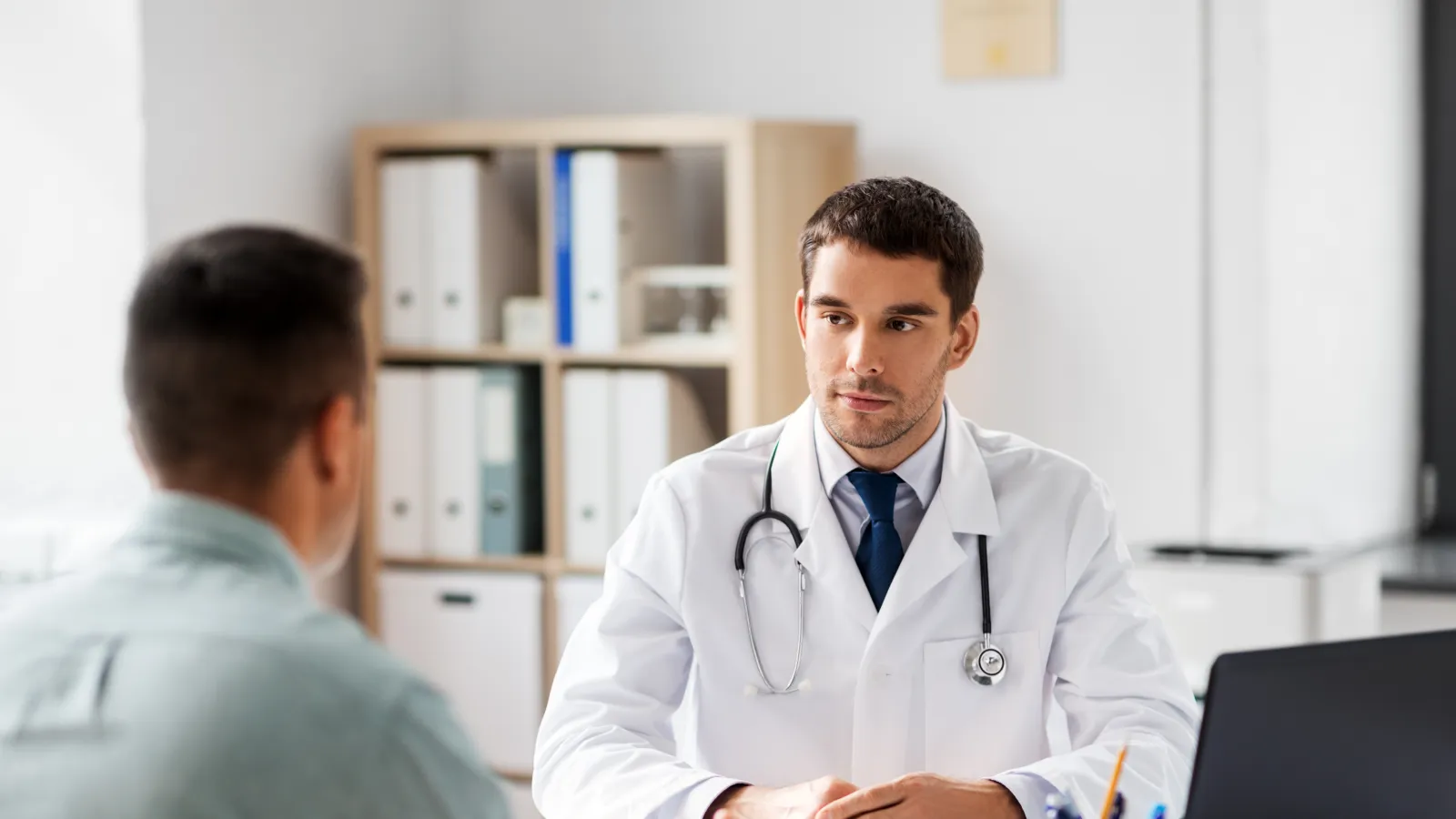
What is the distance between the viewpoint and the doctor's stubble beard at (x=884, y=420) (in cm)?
175

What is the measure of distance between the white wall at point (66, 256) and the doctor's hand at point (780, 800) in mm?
1911

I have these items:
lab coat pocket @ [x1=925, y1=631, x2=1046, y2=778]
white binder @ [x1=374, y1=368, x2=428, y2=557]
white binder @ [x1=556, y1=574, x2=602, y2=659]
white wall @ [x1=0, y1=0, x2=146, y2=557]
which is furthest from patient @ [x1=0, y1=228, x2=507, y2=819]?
white binder @ [x1=374, y1=368, x2=428, y2=557]

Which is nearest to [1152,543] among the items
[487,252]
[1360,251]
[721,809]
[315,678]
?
[1360,251]

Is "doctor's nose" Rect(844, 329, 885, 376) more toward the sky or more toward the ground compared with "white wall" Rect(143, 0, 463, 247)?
more toward the ground

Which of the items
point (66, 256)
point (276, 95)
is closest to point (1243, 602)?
point (276, 95)

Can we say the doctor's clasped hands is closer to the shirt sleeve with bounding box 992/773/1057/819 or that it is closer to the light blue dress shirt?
the shirt sleeve with bounding box 992/773/1057/819

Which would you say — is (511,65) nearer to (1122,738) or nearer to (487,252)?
(487,252)

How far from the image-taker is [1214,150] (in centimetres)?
333

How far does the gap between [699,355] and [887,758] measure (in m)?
1.75

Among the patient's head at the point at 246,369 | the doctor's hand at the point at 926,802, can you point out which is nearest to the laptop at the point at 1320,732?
the doctor's hand at the point at 926,802

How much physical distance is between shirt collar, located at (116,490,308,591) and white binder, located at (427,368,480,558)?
8.41 ft

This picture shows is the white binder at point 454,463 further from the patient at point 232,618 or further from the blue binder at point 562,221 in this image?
the patient at point 232,618

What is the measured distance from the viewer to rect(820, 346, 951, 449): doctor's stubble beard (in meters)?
1.75

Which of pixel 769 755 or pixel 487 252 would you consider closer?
pixel 769 755
